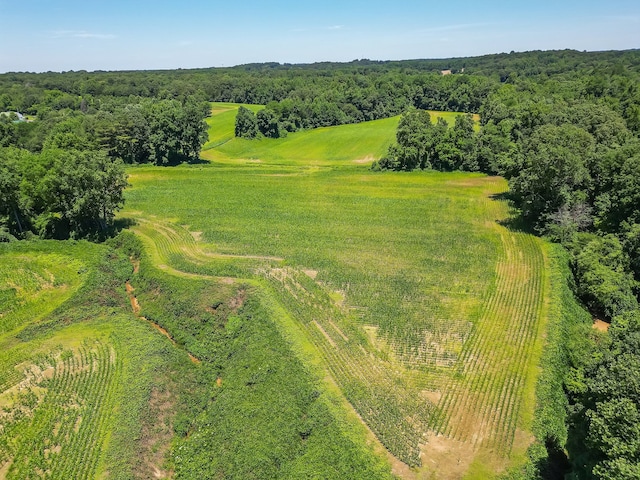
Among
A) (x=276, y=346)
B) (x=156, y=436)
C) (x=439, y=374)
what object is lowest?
(x=156, y=436)

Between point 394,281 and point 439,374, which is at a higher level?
point 394,281

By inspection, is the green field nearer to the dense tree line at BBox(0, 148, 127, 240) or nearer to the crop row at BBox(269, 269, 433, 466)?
the crop row at BBox(269, 269, 433, 466)

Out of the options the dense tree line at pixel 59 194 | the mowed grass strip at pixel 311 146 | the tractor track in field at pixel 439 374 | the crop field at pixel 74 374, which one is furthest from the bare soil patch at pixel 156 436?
the mowed grass strip at pixel 311 146

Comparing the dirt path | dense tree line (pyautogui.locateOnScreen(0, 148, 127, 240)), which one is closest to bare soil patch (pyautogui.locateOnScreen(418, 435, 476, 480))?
the dirt path

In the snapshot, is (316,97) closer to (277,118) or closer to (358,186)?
(277,118)

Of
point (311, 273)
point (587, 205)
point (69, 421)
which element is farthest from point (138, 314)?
point (587, 205)

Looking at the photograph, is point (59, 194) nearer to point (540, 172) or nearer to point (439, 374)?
point (439, 374)
